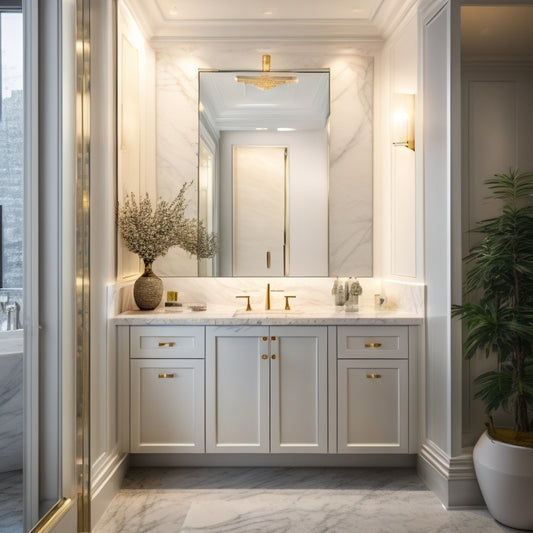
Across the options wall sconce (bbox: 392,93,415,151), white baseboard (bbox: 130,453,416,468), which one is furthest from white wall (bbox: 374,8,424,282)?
white baseboard (bbox: 130,453,416,468)

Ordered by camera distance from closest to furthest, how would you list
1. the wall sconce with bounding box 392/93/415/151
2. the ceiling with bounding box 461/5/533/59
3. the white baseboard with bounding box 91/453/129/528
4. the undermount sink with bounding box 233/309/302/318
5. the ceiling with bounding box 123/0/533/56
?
1. the white baseboard with bounding box 91/453/129/528
2. the ceiling with bounding box 461/5/533/59
3. the ceiling with bounding box 123/0/533/56
4. the undermount sink with bounding box 233/309/302/318
5. the wall sconce with bounding box 392/93/415/151

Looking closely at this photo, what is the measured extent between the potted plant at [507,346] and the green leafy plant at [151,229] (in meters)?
1.67

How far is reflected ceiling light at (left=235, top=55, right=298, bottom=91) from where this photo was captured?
3.59 metres

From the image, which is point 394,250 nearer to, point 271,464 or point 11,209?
point 271,464

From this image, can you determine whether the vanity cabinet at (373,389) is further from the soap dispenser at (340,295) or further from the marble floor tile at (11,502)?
the marble floor tile at (11,502)

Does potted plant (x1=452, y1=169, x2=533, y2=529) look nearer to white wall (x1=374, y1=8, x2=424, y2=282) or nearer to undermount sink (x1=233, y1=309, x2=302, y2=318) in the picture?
white wall (x1=374, y1=8, x2=424, y2=282)

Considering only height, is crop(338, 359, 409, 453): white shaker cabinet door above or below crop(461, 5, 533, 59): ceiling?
below

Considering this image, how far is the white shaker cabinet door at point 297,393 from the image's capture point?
295cm

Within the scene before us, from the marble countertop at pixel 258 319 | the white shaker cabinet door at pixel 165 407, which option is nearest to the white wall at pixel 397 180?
the marble countertop at pixel 258 319

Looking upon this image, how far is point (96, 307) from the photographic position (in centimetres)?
266

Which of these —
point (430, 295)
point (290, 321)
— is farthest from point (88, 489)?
point (430, 295)

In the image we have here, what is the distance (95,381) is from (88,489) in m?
0.50

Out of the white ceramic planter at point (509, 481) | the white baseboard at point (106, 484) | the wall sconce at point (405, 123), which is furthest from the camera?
the wall sconce at point (405, 123)

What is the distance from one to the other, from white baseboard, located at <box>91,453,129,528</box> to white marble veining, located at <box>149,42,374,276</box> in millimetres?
1287
